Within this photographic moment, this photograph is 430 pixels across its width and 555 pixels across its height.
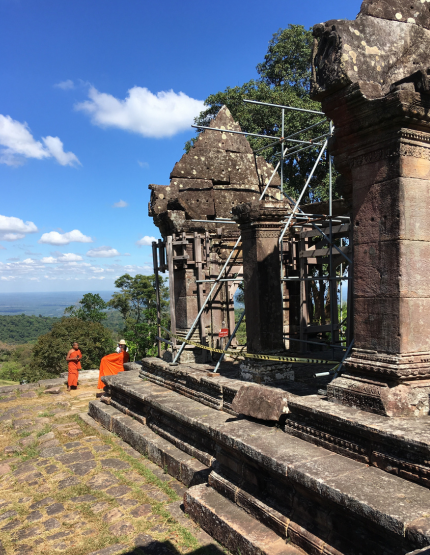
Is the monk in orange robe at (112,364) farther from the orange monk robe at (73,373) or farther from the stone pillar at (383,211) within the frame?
the stone pillar at (383,211)

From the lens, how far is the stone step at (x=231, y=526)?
3303 millimetres

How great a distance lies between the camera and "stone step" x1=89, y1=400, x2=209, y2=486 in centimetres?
511

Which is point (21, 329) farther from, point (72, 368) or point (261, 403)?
point (261, 403)

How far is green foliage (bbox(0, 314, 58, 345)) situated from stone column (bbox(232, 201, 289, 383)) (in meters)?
72.4

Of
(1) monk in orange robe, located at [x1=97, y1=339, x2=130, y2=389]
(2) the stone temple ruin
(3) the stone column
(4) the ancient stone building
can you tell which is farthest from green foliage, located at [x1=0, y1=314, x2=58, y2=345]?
(2) the stone temple ruin

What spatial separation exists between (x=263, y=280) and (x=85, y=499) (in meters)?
3.50

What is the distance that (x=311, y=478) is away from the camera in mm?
3051

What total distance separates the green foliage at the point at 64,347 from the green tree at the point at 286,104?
8.83m

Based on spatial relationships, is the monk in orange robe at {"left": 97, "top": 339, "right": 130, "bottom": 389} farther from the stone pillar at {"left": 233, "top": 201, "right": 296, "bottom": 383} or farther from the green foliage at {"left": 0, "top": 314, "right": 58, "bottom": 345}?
the green foliage at {"left": 0, "top": 314, "right": 58, "bottom": 345}

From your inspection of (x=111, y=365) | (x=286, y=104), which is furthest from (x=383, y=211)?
(x=286, y=104)

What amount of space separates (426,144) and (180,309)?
18.7 feet

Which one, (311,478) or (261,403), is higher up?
(261,403)

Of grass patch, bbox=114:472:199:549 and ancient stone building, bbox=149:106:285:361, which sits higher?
ancient stone building, bbox=149:106:285:361

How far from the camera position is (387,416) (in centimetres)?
337
